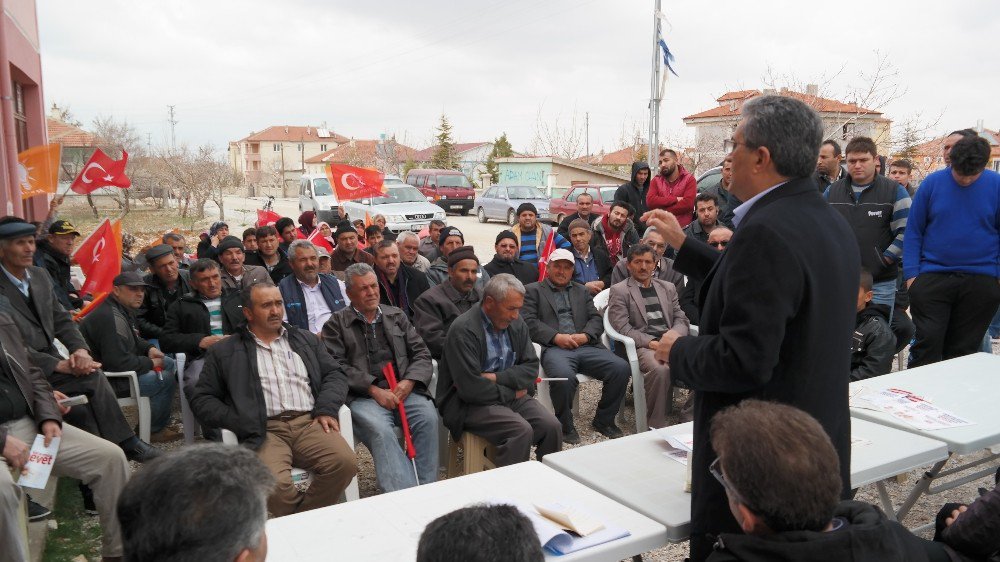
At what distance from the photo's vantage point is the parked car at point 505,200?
77.2ft

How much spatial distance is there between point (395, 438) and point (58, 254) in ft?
14.1

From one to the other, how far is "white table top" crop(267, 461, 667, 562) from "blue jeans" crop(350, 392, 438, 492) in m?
1.57

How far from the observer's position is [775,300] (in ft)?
5.91

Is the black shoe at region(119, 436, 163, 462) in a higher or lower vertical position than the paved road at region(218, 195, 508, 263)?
lower

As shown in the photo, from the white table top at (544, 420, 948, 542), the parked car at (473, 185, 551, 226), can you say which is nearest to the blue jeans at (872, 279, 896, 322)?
the white table top at (544, 420, 948, 542)

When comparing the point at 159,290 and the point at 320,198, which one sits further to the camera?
the point at 320,198

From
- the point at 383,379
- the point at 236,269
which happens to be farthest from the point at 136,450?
the point at 236,269

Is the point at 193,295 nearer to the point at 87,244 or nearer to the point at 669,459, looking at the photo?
the point at 87,244

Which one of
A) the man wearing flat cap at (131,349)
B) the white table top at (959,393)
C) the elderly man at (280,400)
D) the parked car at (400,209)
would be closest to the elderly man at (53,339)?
the man wearing flat cap at (131,349)

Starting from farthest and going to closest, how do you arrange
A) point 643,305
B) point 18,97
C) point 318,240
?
point 18,97, point 318,240, point 643,305

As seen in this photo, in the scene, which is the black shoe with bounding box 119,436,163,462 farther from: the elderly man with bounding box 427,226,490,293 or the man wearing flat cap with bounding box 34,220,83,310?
the elderly man with bounding box 427,226,490,293

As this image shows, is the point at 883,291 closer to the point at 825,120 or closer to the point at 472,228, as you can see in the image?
the point at 825,120

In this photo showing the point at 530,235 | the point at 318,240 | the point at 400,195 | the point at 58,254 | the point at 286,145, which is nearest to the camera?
the point at 58,254

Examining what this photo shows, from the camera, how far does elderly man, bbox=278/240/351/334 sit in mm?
5586
